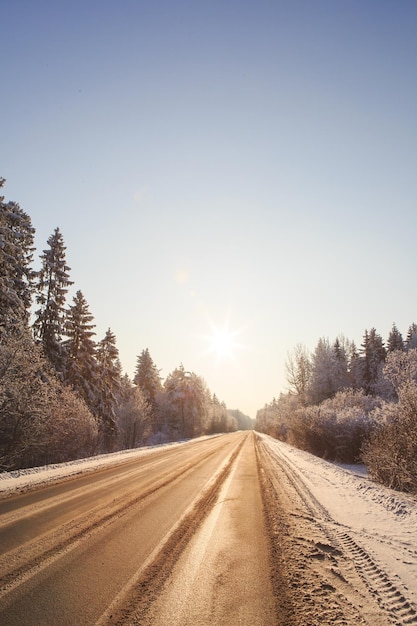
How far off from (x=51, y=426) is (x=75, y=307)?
1281 cm

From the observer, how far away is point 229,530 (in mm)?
5680

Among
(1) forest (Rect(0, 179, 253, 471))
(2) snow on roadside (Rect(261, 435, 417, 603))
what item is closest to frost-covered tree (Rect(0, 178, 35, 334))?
(1) forest (Rect(0, 179, 253, 471))

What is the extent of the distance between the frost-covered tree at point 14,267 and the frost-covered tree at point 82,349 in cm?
756

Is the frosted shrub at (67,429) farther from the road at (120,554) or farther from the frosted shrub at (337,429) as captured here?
the frosted shrub at (337,429)

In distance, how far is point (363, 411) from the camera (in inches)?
819

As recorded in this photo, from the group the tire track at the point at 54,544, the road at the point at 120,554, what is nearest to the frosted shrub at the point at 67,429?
the road at the point at 120,554

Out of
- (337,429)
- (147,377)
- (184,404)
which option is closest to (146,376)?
(147,377)

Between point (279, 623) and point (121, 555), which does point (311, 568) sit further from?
point (121, 555)

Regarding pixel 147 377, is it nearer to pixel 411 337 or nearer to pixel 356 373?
pixel 356 373

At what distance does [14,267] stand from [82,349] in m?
11.1

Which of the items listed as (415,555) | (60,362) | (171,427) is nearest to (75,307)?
(60,362)

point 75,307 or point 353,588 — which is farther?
point 75,307

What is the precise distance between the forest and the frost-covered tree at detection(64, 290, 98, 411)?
3.1 inches

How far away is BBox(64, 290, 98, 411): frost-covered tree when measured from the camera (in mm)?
27094
